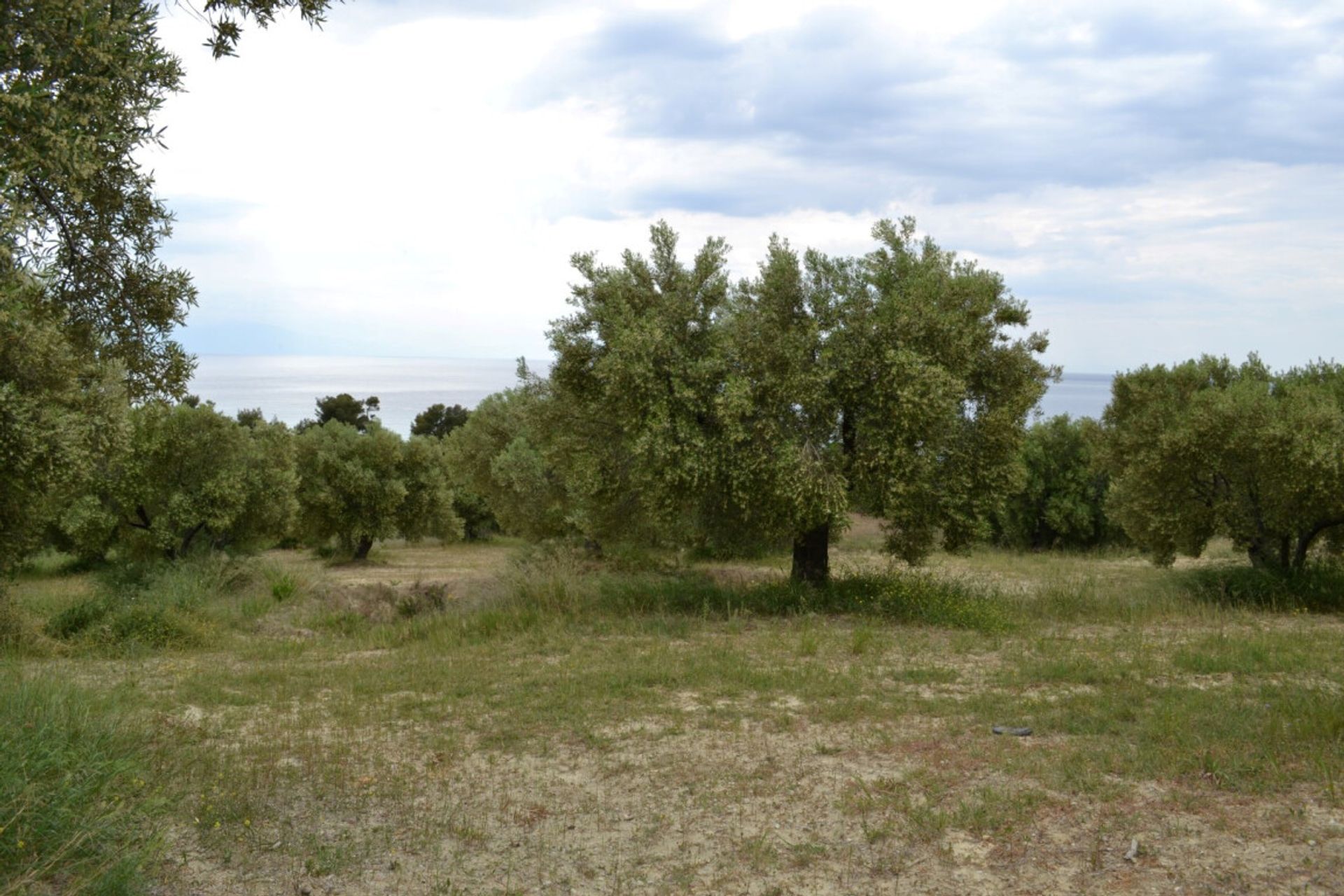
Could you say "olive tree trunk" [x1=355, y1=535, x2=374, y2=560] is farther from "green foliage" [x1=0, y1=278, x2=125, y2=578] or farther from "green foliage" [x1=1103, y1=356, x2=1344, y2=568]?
"green foliage" [x1=1103, y1=356, x2=1344, y2=568]

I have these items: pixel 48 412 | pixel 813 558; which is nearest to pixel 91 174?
pixel 48 412

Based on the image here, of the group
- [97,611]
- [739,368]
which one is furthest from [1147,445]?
[97,611]

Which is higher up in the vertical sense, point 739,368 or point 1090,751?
point 739,368

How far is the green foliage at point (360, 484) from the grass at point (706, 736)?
874 inches

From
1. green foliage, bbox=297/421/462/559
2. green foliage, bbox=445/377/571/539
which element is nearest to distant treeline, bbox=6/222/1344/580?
green foliage, bbox=445/377/571/539

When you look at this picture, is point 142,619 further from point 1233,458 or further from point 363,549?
point 363,549

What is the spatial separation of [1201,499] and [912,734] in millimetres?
14824

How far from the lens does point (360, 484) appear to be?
3878cm

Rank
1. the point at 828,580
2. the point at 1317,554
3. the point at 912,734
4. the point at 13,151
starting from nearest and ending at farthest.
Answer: the point at 13,151 → the point at 912,734 → the point at 828,580 → the point at 1317,554

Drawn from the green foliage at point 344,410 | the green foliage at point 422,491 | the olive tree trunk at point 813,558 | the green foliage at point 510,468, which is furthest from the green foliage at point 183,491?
the green foliage at point 344,410

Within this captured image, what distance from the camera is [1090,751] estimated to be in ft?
25.6

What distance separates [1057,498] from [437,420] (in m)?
50.3

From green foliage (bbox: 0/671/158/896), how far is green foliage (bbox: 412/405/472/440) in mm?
67830

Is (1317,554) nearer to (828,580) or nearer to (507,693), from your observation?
(828,580)
